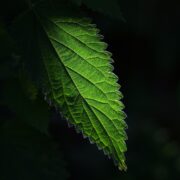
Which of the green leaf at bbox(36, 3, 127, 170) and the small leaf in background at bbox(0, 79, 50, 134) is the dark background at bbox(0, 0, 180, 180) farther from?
the green leaf at bbox(36, 3, 127, 170)

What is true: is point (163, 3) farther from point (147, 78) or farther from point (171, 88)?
point (171, 88)

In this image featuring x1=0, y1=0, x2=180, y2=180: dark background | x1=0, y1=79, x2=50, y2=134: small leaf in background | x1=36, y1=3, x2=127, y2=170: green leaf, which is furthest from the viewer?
x1=0, y1=0, x2=180, y2=180: dark background

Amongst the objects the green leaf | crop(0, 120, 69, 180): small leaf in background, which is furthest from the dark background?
the green leaf

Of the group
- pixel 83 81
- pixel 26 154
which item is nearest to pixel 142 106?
pixel 26 154

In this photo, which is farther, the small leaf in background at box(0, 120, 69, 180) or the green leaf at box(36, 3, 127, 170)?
the small leaf in background at box(0, 120, 69, 180)

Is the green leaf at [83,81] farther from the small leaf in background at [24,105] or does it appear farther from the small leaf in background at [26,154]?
the small leaf in background at [26,154]

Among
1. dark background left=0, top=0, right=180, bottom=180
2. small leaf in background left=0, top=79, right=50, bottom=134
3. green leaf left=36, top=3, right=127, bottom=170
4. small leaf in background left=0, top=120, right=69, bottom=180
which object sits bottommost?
dark background left=0, top=0, right=180, bottom=180

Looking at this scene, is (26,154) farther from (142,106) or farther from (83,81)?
(142,106)

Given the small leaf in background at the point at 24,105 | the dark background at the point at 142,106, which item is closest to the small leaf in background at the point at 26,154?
the small leaf in background at the point at 24,105
